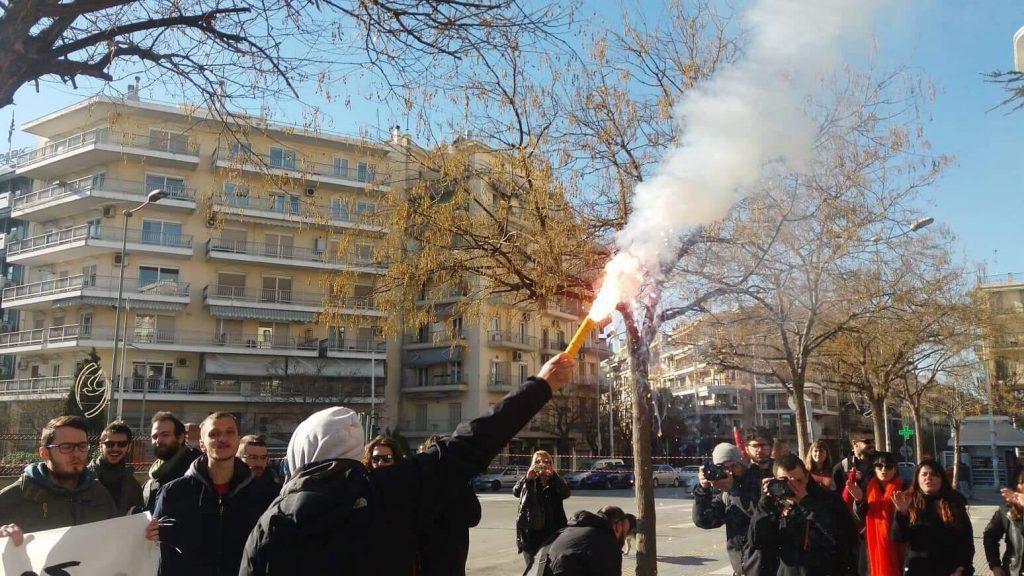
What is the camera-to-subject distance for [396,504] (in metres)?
2.54

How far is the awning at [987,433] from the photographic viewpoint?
1860 inches

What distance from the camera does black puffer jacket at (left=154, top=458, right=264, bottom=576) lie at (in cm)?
410

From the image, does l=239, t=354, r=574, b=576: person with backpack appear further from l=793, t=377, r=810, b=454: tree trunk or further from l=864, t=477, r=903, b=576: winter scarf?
l=793, t=377, r=810, b=454: tree trunk

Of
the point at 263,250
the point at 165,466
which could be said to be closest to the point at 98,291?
the point at 263,250

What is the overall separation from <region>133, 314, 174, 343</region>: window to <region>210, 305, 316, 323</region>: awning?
2.60m

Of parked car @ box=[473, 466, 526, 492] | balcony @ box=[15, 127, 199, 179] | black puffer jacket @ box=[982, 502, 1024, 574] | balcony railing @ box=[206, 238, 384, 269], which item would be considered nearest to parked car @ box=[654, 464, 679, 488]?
parked car @ box=[473, 466, 526, 492]

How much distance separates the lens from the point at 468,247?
944 centimetres

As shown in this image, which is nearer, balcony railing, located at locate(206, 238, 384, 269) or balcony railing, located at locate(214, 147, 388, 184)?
balcony railing, located at locate(214, 147, 388, 184)

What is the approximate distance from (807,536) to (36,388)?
5101cm

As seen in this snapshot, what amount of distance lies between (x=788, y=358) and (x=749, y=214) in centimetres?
639

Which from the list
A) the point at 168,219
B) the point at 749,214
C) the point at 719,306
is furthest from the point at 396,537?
the point at 168,219

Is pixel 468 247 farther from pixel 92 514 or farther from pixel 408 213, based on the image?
pixel 92 514

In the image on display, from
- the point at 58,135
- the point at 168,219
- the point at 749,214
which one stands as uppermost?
the point at 58,135

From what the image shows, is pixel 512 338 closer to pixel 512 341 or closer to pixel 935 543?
pixel 512 341
